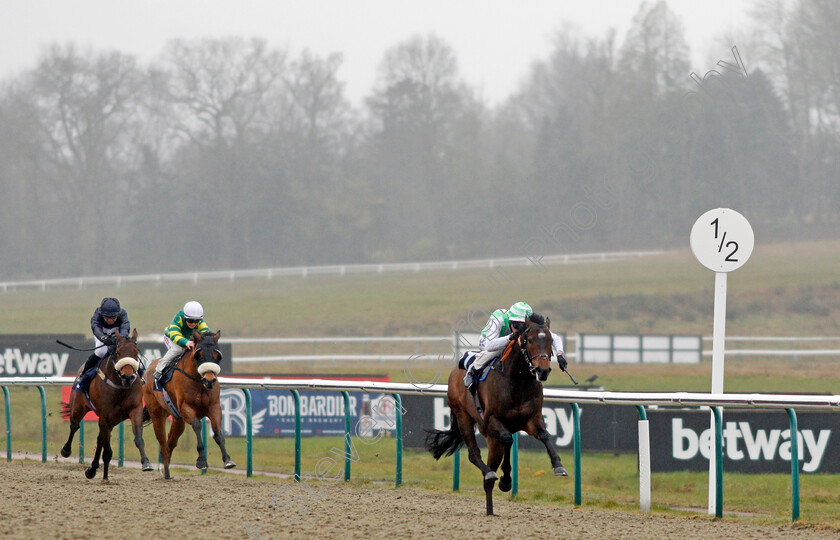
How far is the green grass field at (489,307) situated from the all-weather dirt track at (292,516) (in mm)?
3003

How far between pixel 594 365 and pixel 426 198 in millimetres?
22381

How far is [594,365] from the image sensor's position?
2273 centimetres

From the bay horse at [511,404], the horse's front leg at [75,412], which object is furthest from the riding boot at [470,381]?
the horse's front leg at [75,412]

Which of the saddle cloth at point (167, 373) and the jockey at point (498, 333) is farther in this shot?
the saddle cloth at point (167, 373)

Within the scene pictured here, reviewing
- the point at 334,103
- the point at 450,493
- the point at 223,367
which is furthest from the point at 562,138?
the point at 450,493

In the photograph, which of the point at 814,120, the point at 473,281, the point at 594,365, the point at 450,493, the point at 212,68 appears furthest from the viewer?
the point at 212,68

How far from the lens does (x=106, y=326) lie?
32.5 ft

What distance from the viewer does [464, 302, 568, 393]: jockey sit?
7.46 meters

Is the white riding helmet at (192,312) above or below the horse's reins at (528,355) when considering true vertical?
above

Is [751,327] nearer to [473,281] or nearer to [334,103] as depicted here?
[473,281]

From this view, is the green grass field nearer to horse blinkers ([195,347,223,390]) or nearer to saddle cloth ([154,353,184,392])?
saddle cloth ([154,353,184,392])

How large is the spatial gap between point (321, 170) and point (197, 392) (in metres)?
37.9

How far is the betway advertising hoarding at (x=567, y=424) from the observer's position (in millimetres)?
11766

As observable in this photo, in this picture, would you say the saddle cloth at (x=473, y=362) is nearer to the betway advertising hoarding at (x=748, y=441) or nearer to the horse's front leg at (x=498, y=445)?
the horse's front leg at (x=498, y=445)
